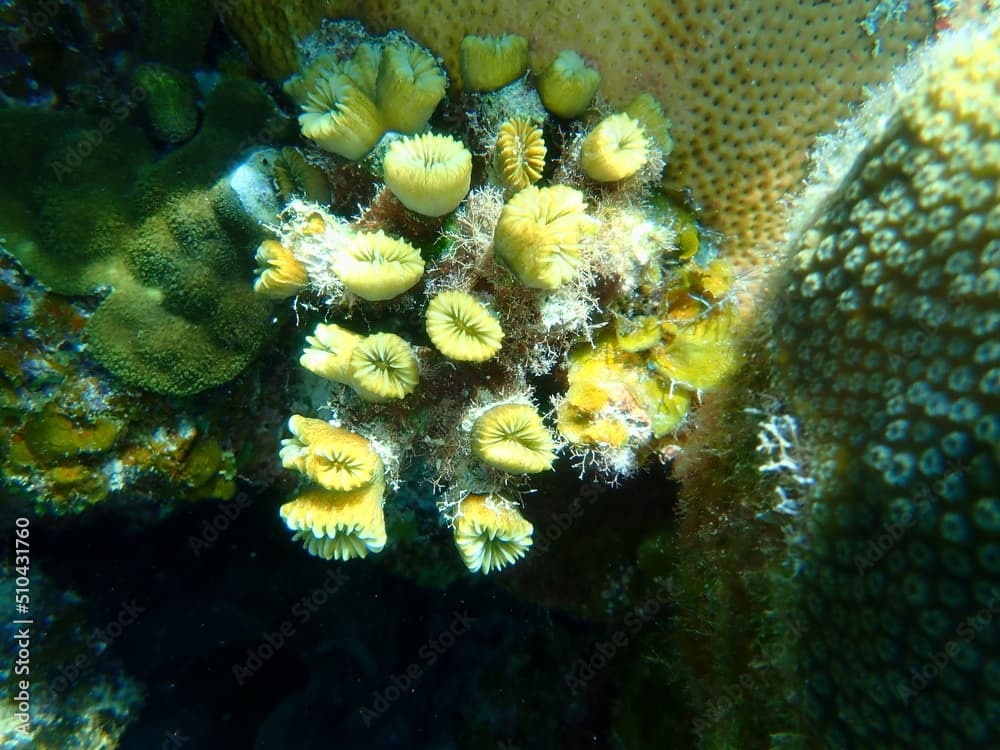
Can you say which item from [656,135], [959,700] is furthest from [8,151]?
[959,700]

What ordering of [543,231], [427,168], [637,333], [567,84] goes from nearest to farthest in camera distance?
[543,231], [427,168], [567,84], [637,333]

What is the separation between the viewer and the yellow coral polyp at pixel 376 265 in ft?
8.85

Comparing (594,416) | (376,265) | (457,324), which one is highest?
(376,265)

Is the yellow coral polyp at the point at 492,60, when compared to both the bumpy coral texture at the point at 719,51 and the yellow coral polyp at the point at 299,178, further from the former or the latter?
the yellow coral polyp at the point at 299,178

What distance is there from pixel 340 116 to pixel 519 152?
0.97 m

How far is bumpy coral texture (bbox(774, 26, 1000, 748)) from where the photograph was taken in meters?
1.89

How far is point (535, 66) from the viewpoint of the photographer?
3.24 m

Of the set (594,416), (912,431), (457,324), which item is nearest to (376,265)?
(457,324)

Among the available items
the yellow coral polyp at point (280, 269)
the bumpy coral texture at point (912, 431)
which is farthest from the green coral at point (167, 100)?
the bumpy coral texture at point (912, 431)

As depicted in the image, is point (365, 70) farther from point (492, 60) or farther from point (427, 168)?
point (427, 168)

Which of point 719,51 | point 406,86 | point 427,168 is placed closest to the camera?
point 427,168

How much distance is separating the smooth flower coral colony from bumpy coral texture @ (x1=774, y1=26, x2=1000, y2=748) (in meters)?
1.01

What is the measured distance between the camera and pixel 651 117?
323cm

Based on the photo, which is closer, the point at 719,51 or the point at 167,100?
the point at 719,51
